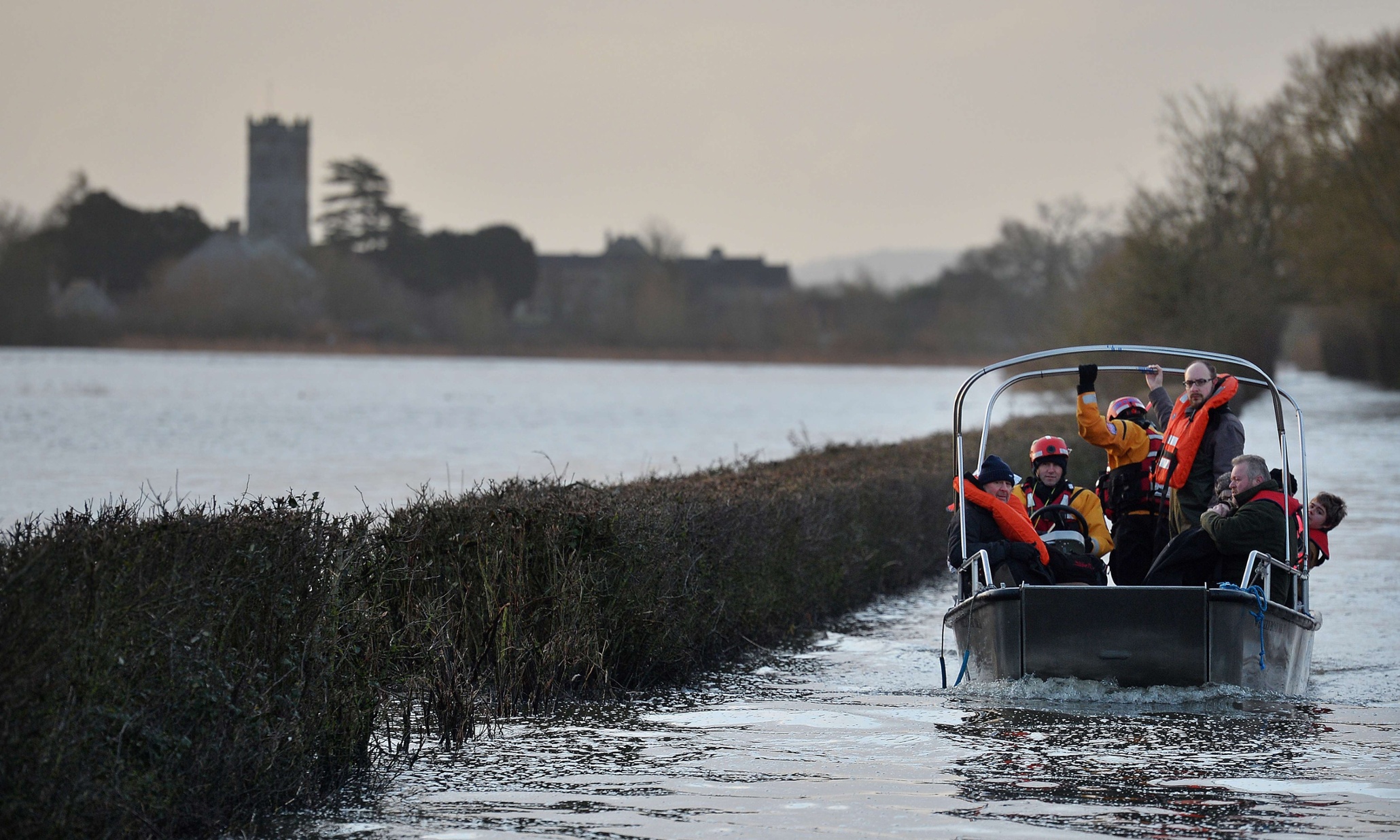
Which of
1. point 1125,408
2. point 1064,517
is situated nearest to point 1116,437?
point 1125,408

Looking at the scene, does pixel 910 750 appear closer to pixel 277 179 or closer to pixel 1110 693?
pixel 1110 693

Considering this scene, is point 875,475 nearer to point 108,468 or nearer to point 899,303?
point 108,468

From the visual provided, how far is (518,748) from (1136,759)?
2981 millimetres

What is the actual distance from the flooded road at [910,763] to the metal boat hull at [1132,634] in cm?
15

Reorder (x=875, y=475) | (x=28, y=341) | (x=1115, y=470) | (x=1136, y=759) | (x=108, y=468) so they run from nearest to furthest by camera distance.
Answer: (x=1136, y=759) → (x=1115, y=470) → (x=875, y=475) → (x=108, y=468) → (x=28, y=341)

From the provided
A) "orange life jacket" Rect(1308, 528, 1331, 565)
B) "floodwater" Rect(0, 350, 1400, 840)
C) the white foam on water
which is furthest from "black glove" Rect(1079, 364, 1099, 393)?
"orange life jacket" Rect(1308, 528, 1331, 565)

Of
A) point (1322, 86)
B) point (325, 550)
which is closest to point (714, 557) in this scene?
point (325, 550)

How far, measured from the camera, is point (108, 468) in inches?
840

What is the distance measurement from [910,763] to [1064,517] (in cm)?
310

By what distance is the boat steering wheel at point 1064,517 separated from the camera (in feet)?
32.4

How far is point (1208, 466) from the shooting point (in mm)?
10656

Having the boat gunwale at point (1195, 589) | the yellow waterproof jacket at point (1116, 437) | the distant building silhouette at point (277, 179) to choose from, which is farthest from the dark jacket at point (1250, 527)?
the distant building silhouette at point (277, 179)

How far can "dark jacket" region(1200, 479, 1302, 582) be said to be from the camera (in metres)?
9.33

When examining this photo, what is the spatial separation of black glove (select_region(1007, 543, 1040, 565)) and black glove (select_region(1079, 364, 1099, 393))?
42.9 inches
